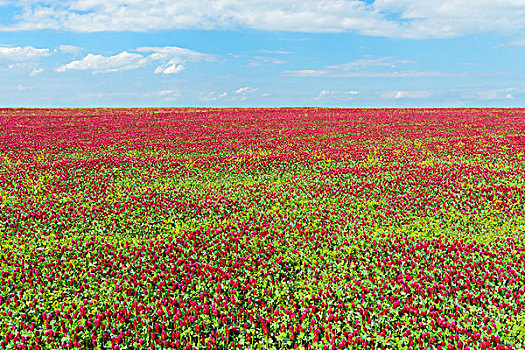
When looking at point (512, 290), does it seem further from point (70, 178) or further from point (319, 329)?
point (70, 178)

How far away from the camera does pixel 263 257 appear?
31.3 ft

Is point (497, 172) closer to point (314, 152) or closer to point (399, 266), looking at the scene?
point (314, 152)

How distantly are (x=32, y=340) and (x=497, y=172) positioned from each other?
1998cm

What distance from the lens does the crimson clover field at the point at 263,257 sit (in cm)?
691

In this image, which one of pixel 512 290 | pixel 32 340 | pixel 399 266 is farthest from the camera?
pixel 399 266

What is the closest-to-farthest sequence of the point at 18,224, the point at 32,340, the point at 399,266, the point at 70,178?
the point at 32,340
the point at 399,266
the point at 18,224
the point at 70,178

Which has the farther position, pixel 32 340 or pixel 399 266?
pixel 399 266


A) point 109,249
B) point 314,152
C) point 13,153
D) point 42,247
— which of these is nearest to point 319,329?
point 109,249

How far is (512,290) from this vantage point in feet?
26.2

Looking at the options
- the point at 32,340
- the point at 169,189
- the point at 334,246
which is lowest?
the point at 32,340

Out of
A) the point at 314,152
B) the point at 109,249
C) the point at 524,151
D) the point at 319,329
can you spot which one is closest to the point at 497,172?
the point at 524,151

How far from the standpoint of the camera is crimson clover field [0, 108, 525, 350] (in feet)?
A: 22.7

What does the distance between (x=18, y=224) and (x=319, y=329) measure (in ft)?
34.4

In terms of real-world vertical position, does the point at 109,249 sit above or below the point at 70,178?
below
